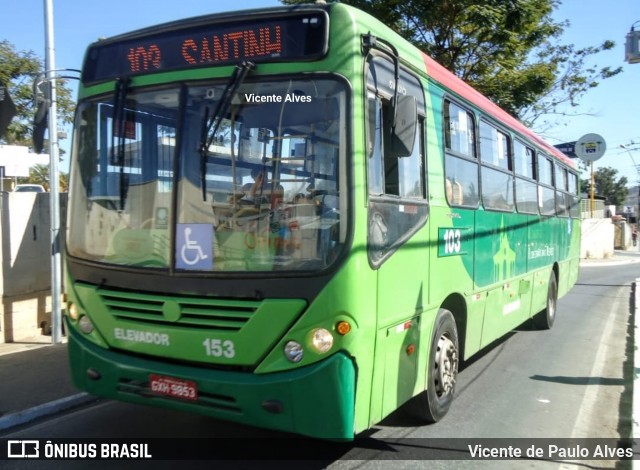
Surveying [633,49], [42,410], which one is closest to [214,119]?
[42,410]

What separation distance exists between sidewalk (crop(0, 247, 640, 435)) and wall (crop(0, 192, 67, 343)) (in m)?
0.31

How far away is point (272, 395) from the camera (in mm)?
3596

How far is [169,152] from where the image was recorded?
4062mm

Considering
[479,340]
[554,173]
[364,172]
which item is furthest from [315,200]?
[554,173]

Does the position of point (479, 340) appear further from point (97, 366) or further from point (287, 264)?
point (97, 366)

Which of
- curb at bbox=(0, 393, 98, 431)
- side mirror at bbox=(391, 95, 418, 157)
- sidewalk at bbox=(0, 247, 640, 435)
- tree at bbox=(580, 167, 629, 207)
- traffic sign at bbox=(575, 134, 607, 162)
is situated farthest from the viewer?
tree at bbox=(580, 167, 629, 207)

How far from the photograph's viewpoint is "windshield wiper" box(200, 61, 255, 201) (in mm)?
3822

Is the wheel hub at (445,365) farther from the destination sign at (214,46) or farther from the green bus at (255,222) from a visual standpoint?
the destination sign at (214,46)

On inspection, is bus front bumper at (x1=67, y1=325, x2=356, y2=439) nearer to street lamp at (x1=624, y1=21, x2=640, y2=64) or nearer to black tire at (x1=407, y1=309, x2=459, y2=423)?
black tire at (x1=407, y1=309, x2=459, y2=423)

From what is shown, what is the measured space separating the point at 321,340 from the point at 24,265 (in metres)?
6.00

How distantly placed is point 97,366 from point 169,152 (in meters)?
1.68

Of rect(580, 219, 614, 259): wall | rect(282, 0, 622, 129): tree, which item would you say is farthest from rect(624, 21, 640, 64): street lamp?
rect(580, 219, 614, 259): wall

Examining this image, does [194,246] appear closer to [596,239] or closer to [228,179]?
[228,179]

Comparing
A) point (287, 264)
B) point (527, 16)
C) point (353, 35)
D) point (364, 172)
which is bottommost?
point (287, 264)
